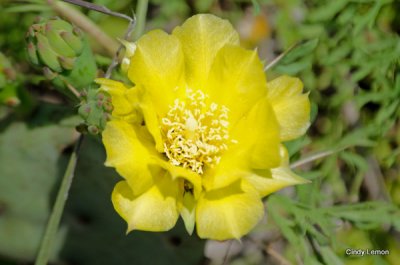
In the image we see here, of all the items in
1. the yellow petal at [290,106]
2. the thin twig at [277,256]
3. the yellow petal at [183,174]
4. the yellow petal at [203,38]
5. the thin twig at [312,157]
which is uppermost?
Answer: the yellow petal at [203,38]

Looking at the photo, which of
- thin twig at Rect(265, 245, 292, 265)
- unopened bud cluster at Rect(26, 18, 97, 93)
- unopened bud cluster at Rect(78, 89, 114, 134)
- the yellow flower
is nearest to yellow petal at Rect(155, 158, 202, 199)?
the yellow flower

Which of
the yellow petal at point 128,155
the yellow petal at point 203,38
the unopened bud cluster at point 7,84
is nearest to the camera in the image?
the yellow petal at point 128,155

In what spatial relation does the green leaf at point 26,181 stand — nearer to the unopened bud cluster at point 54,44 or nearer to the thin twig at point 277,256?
the unopened bud cluster at point 54,44

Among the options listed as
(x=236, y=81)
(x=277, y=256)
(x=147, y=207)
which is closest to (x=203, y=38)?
(x=236, y=81)

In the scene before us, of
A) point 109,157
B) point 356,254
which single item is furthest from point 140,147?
point 356,254

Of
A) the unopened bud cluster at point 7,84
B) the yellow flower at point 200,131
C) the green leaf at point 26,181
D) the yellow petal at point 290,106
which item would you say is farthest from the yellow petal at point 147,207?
the unopened bud cluster at point 7,84

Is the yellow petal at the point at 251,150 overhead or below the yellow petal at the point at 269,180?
overhead
